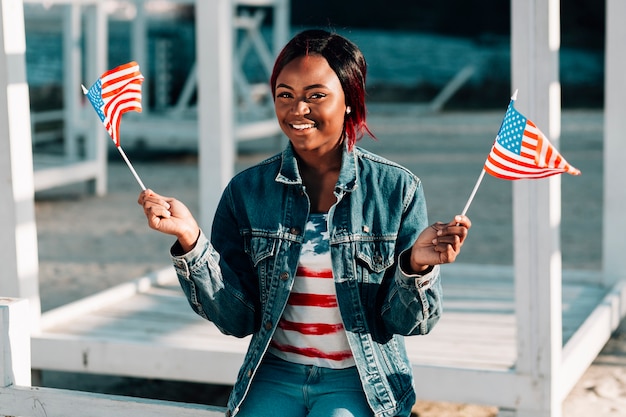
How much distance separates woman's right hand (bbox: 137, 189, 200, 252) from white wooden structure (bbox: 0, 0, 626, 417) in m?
1.64

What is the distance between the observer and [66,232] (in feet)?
30.1

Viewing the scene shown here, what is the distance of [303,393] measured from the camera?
2666mm

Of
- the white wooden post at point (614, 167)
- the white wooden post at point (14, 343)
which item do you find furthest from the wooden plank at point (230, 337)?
the white wooden post at point (14, 343)

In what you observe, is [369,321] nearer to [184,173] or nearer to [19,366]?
[19,366]

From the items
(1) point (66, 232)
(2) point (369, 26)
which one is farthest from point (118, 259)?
(2) point (369, 26)

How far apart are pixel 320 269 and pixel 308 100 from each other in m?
0.40

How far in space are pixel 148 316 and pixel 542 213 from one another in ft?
7.02

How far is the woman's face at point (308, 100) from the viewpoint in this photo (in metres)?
2.68

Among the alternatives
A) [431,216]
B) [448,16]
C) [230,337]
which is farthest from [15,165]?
[448,16]

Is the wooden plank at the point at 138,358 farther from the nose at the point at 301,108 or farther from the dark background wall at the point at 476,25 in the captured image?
the dark background wall at the point at 476,25

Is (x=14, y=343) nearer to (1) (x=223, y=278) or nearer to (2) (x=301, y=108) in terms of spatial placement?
(1) (x=223, y=278)

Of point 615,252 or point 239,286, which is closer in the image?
point 239,286

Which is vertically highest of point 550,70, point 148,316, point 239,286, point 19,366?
point 550,70

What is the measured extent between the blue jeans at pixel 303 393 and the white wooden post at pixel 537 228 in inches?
55.5
